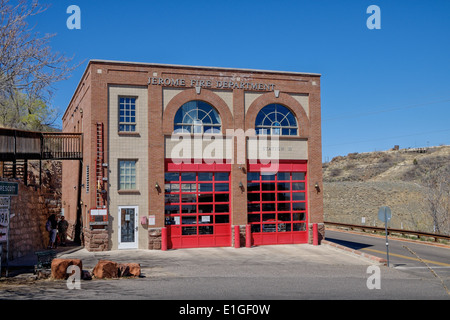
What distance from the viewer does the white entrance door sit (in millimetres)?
21797

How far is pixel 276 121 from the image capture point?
24531mm

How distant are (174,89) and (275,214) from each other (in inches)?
329

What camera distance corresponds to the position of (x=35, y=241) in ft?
74.2

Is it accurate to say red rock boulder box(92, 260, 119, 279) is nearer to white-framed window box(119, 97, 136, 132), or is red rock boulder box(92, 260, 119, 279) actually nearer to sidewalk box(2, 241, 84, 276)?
sidewalk box(2, 241, 84, 276)

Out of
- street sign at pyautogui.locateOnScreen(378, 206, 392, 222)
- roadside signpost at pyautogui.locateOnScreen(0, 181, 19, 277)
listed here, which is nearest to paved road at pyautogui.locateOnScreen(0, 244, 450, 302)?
roadside signpost at pyautogui.locateOnScreen(0, 181, 19, 277)

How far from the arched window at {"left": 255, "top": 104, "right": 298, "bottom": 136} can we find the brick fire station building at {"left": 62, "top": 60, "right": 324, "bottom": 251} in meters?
0.05

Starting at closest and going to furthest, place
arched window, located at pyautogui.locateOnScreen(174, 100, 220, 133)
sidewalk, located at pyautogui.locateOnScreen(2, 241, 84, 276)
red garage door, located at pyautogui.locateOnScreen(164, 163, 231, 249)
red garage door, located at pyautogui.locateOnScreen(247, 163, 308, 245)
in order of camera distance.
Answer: sidewalk, located at pyautogui.locateOnScreen(2, 241, 84, 276)
red garage door, located at pyautogui.locateOnScreen(164, 163, 231, 249)
arched window, located at pyautogui.locateOnScreen(174, 100, 220, 133)
red garage door, located at pyautogui.locateOnScreen(247, 163, 308, 245)

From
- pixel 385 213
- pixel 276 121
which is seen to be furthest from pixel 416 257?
pixel 276 121

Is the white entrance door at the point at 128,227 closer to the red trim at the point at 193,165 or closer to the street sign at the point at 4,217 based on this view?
the red trim at the point at 193,165

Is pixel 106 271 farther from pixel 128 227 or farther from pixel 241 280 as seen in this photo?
pixel 128 227

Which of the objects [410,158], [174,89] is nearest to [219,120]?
[174,89]

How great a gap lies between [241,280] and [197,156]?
9387mm
